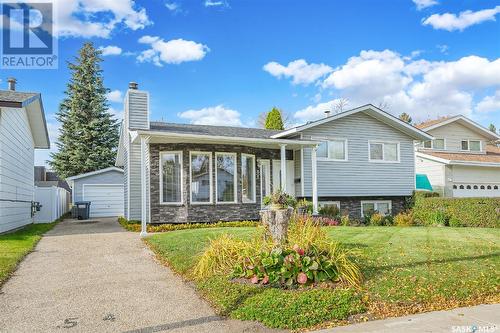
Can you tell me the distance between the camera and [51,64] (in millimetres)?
12812

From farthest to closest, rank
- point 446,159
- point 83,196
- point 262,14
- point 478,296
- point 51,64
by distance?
point 83,196 < point 446,159 < point 262,14 < point 51,64 < point 478,296

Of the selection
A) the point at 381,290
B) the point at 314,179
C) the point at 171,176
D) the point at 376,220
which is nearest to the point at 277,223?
the point at 381,290

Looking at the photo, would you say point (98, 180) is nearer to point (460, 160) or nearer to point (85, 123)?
point (85, 123)

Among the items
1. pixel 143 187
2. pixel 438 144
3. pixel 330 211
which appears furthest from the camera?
pixel 438 144

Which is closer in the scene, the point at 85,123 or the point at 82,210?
the point at 82,210

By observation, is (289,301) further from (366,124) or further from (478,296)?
(366,124)

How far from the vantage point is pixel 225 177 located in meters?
15.8

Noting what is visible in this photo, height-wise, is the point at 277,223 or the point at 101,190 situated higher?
the point at 101,190

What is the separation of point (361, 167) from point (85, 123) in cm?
2285

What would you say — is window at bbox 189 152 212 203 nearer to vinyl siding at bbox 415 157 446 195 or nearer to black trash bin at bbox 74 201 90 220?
black trash bin at bbox 74 201 90 220

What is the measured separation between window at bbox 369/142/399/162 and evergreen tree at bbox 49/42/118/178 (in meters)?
20.5

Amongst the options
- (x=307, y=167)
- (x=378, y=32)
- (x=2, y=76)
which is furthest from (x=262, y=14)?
(x=2, y=76)

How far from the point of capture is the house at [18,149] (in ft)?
40.4

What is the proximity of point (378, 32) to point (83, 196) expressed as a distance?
18408mm
